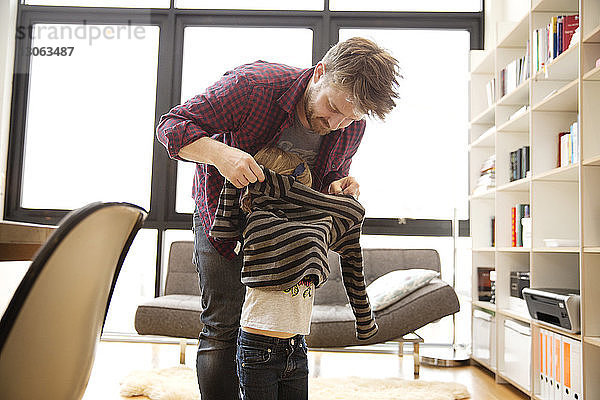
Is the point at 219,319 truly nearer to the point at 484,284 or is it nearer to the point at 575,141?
the point at 575,141

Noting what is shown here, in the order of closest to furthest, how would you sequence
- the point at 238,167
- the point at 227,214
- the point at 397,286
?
the point at 238,167 → the point at 227,214 → the point at 397,286

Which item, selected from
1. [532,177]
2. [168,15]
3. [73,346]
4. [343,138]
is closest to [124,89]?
[168,15]

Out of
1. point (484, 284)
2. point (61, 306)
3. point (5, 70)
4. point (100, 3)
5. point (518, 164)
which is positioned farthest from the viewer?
point (100, 3)

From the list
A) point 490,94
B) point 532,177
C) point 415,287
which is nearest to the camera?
point 532,177

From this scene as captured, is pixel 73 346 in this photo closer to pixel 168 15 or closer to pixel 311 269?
pixel 311 269

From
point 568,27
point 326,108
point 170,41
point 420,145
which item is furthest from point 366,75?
point 170,41

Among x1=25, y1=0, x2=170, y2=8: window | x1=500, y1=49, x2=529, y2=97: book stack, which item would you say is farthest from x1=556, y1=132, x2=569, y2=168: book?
x1=25, y1=0, x2=170, y2=8: window

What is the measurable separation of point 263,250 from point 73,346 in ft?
2.06

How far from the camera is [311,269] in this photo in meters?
1.40

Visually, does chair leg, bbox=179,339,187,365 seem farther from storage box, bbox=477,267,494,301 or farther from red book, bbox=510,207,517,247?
red book, bbox=510,207,517,247

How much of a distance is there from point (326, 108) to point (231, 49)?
3.62m

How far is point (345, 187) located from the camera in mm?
1616

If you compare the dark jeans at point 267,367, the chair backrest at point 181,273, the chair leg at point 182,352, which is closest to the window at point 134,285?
the chair backrest at point 181,273

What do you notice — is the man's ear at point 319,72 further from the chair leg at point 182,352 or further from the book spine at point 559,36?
the chair leg at point 182,352
